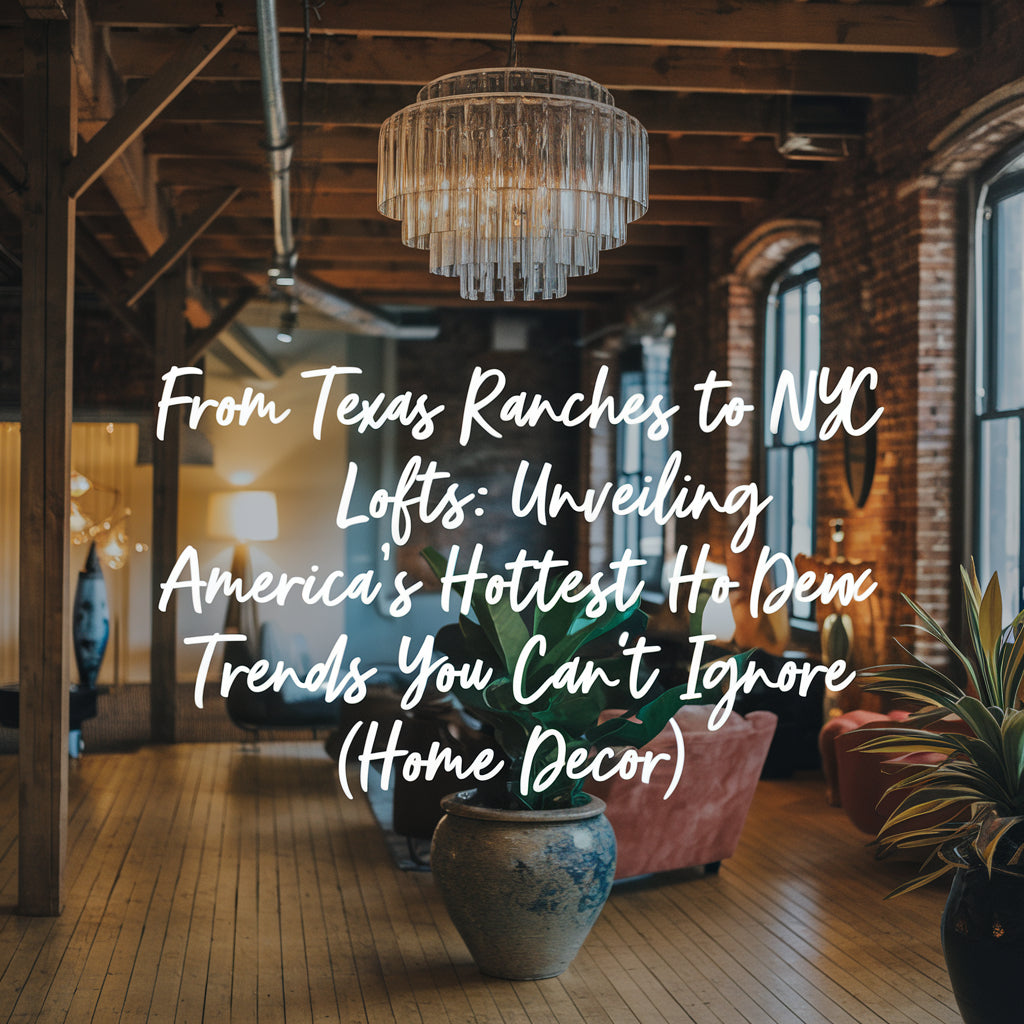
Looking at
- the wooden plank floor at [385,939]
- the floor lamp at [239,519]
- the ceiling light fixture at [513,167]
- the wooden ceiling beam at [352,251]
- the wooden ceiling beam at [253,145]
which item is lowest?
the wooden plank floor at [385,939]

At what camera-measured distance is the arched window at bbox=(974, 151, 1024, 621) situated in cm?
558

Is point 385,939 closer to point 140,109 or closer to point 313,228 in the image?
point 140,109

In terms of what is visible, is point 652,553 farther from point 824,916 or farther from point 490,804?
point 490,804

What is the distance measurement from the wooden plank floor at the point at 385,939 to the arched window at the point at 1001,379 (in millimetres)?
1530

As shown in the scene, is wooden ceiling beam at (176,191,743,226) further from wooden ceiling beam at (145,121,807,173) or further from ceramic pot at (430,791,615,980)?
ceramic pot at (430,791,615,980)

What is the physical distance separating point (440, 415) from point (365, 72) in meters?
5.64

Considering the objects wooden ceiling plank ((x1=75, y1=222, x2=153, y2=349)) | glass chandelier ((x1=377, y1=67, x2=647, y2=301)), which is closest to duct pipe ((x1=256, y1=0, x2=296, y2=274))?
wooden ceiling plank ((x1=75, y1=222, x2=153, y2=349))

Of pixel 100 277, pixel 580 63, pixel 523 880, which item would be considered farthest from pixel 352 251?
pixel 523 880

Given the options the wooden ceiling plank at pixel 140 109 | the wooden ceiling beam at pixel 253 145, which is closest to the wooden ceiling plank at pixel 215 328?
the wooden ceiling beam at pixel 253 145

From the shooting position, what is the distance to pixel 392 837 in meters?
5.82

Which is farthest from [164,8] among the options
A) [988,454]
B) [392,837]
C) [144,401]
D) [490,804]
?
[144,401]

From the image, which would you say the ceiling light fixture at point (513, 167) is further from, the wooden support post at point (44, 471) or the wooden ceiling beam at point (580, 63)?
the wooden ceiling beam at point (580, 63)

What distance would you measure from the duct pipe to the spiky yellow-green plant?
3.09m

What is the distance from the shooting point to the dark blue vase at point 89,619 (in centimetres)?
837
